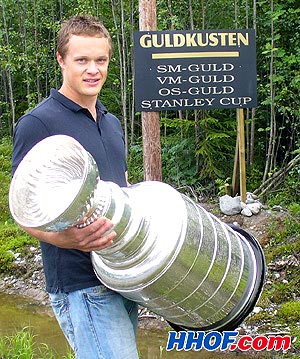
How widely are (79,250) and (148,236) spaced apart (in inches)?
14.8

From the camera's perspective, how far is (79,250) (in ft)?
6.32

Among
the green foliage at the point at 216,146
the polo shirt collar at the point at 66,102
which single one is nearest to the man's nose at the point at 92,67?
the polo shirt collar at the point at 66,102

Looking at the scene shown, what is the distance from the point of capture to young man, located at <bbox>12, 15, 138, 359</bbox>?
1960 millimetres

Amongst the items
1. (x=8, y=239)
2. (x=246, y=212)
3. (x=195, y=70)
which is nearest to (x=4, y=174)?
(x=8, y=239)

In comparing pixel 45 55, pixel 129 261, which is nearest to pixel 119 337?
pixel 129 261

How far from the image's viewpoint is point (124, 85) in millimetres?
8938

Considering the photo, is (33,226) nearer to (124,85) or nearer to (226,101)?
(226,101)

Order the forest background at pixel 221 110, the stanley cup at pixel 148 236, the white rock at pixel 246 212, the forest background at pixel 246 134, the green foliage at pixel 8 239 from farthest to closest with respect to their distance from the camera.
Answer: the forest background at pixel 221 110, the green foliage at pixel 8 239, the white rock at pixel 246 212, the forest background at pixel 246 134, the stanley cup at pixel 148 236

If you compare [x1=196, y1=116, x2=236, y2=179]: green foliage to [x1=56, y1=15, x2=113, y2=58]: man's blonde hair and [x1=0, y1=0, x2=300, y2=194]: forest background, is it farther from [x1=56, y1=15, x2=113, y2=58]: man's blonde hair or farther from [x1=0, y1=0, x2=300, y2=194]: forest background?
[x1=56, y1=15, x2=113, y2=58]: man's blonde hair

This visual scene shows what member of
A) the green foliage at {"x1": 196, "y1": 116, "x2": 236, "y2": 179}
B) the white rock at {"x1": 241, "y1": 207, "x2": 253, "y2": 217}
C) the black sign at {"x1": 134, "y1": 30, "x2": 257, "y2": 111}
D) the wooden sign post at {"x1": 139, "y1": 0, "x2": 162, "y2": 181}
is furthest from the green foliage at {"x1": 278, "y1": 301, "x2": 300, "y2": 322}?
the green foliage at {"x1": 196, "y1": 116, "x2": 236, "y2": 179}

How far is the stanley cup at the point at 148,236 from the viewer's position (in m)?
1.53

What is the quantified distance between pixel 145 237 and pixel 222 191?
17.9ft

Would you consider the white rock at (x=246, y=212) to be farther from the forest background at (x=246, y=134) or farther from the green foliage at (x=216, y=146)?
the green foliage at (x=216, y=146)

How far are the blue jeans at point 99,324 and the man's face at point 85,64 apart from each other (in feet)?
2.18
